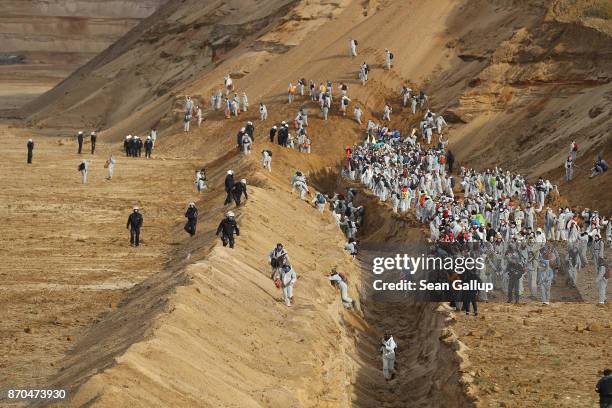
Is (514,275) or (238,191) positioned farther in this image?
(238,191)

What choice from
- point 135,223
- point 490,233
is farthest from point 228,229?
point 490,233

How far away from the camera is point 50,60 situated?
136 m

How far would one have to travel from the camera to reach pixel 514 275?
3206 centimetres

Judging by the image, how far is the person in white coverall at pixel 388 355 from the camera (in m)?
28.9

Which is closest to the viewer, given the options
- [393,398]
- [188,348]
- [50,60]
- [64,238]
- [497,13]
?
[188,348]

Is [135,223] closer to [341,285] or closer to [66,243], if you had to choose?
[66,243]

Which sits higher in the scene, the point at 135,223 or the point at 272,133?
the point at 272,133

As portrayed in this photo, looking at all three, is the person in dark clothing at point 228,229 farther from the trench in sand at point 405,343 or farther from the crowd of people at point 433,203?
the trench in sand at point 405,343

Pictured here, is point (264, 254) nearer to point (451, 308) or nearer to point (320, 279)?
point (320, 279)

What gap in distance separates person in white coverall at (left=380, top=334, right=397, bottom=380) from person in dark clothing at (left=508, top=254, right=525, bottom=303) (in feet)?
13.8

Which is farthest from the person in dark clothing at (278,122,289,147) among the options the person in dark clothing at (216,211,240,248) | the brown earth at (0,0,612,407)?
the person in dark clothing at (216,211,240,248)

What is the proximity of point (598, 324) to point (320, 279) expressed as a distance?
749 cm

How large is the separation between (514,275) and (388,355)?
4.79 metres

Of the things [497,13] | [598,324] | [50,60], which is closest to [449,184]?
[598,324]
